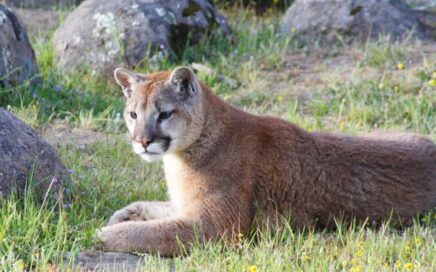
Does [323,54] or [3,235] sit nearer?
[3,235]

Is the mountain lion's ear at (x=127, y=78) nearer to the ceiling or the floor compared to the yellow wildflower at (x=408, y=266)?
nearer to the ceiling

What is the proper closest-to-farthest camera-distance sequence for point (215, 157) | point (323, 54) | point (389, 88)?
point (215, 157) < point (389, 88) < point (323, 54)

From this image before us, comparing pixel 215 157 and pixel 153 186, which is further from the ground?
pixel 215 157

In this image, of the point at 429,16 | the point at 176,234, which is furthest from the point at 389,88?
the point at 176,234

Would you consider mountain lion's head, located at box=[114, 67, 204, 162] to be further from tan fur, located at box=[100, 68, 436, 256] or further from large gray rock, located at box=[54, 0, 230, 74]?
large gray rock, located at box=[54, 0, 230, 74]

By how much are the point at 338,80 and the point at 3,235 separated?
596 cm

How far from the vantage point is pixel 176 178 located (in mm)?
7227

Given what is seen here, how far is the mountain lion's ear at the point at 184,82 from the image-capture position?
23.5 ft

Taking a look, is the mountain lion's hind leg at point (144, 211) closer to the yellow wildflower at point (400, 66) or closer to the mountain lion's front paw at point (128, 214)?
the mountain lion's front paw at point (128, 214)

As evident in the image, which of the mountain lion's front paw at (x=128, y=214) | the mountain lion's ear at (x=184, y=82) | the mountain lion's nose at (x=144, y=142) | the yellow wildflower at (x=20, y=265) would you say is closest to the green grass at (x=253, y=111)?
the yellow wildflower at (x=20, y=265)

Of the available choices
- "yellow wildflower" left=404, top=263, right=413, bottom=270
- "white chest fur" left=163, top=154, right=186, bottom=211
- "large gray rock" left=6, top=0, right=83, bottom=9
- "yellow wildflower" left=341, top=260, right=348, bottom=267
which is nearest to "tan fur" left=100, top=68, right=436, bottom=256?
"white chest fur" left=163, top=154, right=186, bottom=211

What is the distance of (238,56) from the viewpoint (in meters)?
12.1

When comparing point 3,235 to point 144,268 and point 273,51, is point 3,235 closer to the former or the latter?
point 144,268

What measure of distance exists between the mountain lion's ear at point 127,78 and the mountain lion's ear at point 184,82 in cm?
38
